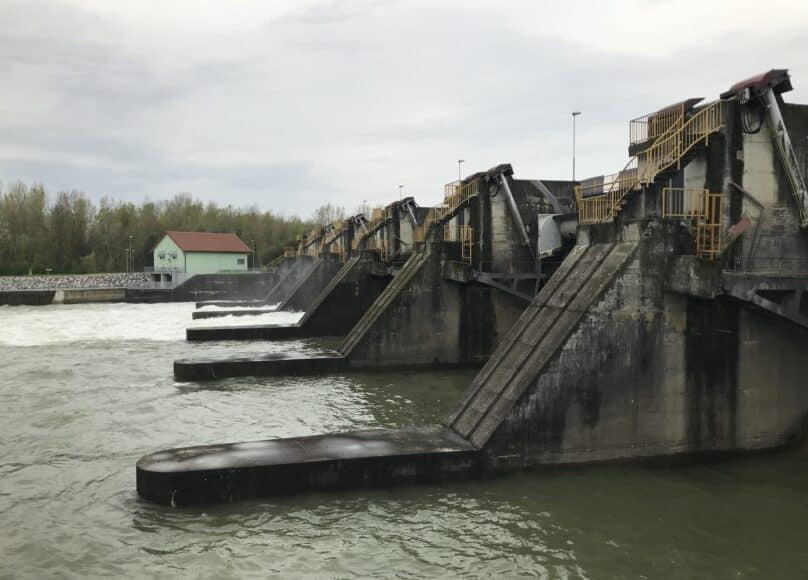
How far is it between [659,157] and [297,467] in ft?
29.1

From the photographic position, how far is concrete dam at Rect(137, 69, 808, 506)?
396 inches

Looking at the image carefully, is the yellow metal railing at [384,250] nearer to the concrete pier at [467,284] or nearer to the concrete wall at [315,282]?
the concrete wall at [315,282]

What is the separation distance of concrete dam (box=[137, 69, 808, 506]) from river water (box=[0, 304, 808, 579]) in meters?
0.41

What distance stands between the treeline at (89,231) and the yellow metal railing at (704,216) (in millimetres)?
74156

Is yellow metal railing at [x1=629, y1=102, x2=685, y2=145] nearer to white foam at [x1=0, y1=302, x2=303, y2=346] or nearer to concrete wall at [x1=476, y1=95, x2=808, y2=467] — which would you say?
concrete wall at [x1=476, y1=95, x2=808, y2=467]

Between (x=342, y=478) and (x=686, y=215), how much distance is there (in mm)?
7535

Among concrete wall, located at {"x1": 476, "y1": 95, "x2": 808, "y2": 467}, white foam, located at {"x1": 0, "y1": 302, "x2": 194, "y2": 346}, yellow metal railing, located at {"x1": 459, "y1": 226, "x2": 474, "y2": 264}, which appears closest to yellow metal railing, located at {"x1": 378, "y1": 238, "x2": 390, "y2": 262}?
yellow metal railing, located at {"x1": 459, "y1": 226, "x2": 474, "y2": 264}

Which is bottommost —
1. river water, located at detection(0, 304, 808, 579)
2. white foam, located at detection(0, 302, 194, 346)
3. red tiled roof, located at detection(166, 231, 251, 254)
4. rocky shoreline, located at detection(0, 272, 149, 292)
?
river water, located at detection(0, 304, 808, 579)

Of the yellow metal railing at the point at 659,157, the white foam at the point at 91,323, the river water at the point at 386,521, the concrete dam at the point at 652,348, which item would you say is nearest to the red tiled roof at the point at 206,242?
the white foam at the point at 91,323

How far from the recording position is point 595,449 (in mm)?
10719

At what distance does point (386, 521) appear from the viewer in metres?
9.00

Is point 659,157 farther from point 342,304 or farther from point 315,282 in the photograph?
point 315,282

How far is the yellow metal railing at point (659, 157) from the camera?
1185 centimetres

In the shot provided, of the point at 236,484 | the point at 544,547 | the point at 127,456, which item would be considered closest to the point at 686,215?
the point at 544,547
